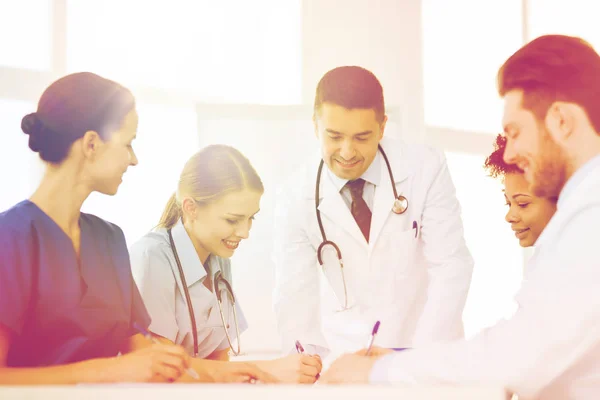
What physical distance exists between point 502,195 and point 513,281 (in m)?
0.24

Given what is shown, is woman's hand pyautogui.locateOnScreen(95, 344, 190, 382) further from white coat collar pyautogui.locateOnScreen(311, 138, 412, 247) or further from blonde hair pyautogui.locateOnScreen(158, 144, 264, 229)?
white coat collar pyautogui.locateOnScreen(311, 138, 412, 247)

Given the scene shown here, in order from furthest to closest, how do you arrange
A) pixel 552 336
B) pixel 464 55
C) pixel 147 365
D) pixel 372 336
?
pixel 464 55 < pixel 372 336 < pixel 147 365 < pixel 552 336

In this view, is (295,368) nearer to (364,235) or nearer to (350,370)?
(350,370)

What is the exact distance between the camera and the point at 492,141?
178 centimetres

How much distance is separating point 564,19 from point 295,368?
1.22 metres

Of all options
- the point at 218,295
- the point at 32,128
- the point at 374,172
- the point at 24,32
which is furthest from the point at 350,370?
the point at 24,32

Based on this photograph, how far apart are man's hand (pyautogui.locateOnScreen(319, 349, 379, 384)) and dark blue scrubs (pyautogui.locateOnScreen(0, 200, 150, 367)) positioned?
0.52 meters

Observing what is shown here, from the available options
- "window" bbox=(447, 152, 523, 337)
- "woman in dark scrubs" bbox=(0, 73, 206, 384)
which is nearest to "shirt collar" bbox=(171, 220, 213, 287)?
"woman in dark scrubs" bbox=(0, 73, 206, 384)

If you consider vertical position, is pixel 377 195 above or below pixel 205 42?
below

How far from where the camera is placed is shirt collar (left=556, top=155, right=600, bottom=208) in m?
1.39

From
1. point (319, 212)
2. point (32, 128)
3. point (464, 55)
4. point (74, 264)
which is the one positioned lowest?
point (74, 264)

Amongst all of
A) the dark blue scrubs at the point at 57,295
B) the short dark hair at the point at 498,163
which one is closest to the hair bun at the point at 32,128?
the dark blue scrubs at the point at 57,295

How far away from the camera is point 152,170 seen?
1786 mm

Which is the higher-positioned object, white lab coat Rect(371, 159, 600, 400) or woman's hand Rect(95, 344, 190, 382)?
white lab coat Rect(371, 159, 600, 400)
